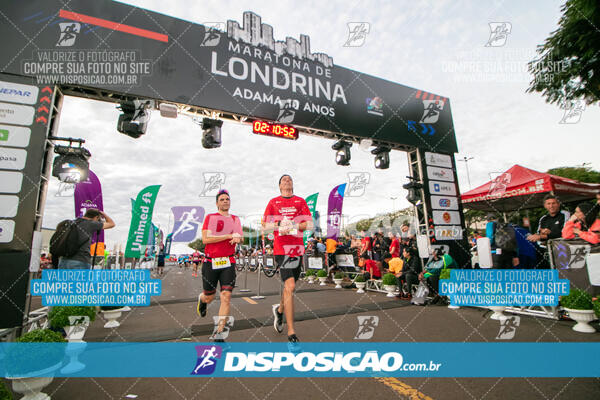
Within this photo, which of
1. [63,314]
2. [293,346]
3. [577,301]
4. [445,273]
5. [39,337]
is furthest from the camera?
[445,273]

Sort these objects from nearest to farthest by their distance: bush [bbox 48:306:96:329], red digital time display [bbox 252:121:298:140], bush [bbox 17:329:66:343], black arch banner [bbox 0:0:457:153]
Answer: bush [bbox 17:329:66:343] < bush [bbox 48:306:96:329] < black arch banner [bbox 0:0:457:153] < red digital time display [bbox 252:121:298:140]

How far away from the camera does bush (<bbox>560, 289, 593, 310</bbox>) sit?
3.82 m

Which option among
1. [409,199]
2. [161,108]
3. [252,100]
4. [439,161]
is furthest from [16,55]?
[439,161]

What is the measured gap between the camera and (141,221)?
870cm

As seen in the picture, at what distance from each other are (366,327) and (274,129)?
18.1 feet

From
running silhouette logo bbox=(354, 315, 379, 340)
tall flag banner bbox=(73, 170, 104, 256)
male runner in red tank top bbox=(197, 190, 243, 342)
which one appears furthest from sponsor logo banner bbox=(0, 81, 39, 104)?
running silhouette logo bbox=(354, 315, 379, 340)

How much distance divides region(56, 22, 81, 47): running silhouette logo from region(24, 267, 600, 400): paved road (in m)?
5.64

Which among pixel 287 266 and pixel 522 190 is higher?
pixel 522 190

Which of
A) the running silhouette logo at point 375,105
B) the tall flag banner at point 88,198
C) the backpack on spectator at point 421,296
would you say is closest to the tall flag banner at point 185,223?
the tall flag banner at point 88,198

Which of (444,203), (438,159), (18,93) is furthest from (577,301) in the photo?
(18,93)

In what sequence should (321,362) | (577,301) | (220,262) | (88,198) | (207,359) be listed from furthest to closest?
(88,198), (577,301), (220,262), (207,359), (321,362)

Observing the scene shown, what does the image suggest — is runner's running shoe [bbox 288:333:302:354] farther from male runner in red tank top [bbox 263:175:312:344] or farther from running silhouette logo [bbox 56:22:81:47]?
running silhouette logo [bbox 56:22:81:47]

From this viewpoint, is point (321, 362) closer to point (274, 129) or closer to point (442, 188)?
point (274, 129)

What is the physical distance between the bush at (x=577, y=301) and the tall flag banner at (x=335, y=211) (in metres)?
8.55
